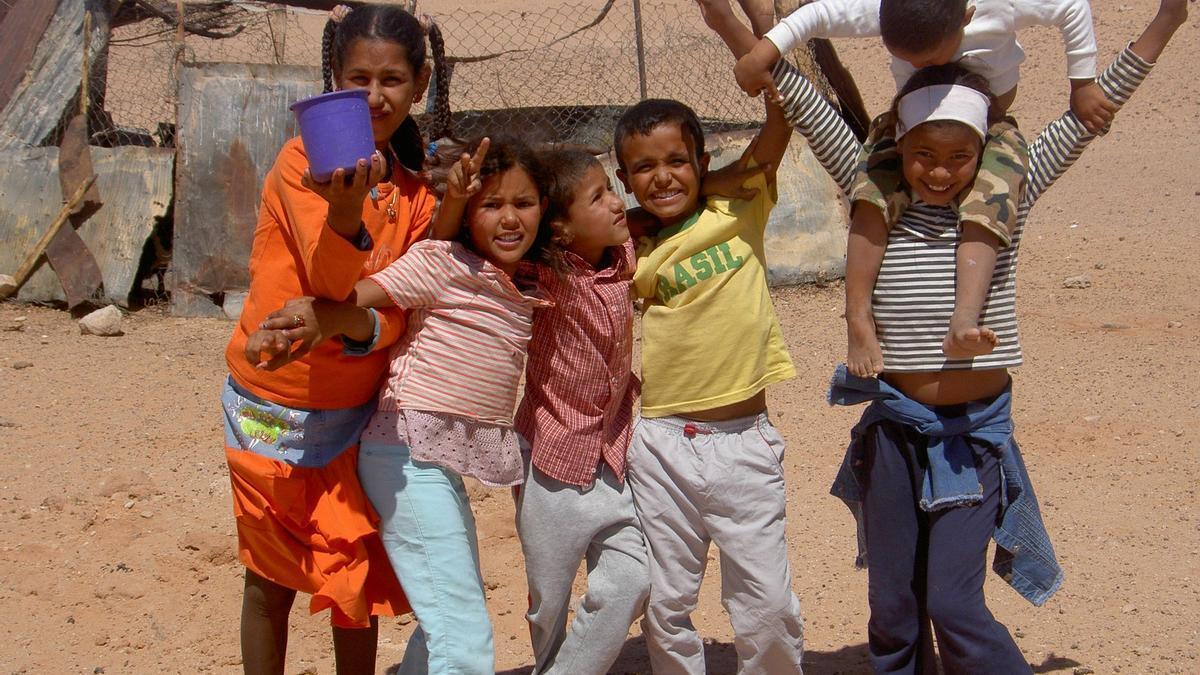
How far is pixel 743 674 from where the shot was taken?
2854 millimetres

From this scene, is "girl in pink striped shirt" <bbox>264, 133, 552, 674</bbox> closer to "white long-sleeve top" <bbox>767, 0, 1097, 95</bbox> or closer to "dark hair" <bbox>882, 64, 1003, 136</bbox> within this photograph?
"white long-sleeve top" <bbox>767, 0, 1097, 95</bbox>

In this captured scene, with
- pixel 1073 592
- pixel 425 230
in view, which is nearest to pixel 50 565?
pixel 425 230

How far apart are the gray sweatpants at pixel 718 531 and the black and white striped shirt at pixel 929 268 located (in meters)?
0.41

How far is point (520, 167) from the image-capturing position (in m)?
2.58

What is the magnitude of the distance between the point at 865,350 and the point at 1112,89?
0.75m

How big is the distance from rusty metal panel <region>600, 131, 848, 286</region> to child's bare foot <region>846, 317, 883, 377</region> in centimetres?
483

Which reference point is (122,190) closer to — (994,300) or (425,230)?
(425,230)

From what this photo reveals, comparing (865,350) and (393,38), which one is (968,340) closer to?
(865,350)

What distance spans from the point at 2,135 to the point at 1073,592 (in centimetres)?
661

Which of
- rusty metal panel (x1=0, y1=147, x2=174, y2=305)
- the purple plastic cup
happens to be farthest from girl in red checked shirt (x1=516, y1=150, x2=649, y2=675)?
rusty metal panel (x1=0, y1=147, x2=174, y2=305)

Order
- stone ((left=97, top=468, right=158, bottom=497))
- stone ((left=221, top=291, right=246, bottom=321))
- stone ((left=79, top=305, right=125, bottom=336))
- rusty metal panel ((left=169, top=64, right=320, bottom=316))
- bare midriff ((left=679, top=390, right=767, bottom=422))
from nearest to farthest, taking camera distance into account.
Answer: bare midriff ((left=679, top=390, right=767, bottom=422)) < stone ((left=97, top=468, right=158, bottom=497)) < stone ((left=79, top=305, right=125, bottom=336)) < rusty metal panel ((left=169, top=64, right=320, bottom=316)) < stone ((left=221, top=291, right=246, bottom=321))

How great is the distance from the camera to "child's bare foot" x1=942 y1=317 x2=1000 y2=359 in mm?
2408

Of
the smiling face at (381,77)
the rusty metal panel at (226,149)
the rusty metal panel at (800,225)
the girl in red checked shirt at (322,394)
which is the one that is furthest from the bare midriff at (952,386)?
the rusty metal panel at (226,149)

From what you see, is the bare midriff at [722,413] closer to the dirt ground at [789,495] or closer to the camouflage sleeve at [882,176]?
the camouflage sleeve at [882,176]
